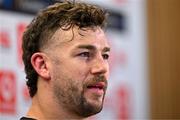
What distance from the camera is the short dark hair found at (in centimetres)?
138

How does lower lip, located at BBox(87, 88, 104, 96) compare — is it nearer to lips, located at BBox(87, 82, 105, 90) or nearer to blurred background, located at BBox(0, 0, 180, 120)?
lips, located at BBox(87, 82, 105, 90)

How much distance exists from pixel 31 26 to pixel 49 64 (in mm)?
127

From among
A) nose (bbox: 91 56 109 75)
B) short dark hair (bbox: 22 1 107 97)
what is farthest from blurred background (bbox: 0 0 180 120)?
nose (bbox: 91 56 109 75)

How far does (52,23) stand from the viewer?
139 cm

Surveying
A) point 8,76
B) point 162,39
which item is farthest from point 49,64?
point 162,39

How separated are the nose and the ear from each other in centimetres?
12

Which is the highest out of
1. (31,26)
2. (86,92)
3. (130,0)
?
(130,0)

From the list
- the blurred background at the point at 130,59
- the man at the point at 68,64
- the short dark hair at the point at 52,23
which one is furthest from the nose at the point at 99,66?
the blurred background at the point at 130,59

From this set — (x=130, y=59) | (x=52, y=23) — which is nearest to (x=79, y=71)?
(x=52, y=23)

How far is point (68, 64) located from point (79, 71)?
35 mm

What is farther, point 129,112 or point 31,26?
point 129,112

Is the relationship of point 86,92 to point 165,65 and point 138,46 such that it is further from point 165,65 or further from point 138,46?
point 165,65

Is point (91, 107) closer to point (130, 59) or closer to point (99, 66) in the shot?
point (99, 66)

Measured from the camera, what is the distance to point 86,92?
4.41ft
